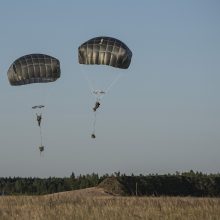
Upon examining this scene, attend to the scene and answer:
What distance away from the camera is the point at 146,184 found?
180ft

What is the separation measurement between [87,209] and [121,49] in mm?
15552

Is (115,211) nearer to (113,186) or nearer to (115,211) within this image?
(115,211)

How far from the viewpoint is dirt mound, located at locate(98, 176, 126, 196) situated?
5112 cm

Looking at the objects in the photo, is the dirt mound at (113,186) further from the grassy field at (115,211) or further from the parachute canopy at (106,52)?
the grassy field at (115,211)

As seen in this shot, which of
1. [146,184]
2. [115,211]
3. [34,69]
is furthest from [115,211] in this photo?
[146,184]

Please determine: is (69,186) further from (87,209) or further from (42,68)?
(87,209)

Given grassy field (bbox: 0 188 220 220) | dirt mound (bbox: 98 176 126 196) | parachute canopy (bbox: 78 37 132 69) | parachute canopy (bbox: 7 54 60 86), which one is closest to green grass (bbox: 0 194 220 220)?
grassy field (bbox: 0 188 220 220)

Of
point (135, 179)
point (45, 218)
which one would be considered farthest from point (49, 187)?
point (45, 218)

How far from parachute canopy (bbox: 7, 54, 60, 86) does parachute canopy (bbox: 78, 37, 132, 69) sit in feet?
9.84

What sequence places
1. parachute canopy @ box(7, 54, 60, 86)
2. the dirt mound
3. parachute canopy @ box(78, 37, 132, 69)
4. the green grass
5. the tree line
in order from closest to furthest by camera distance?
1. the green grass
2. parachute canopy @ box(78, 37, 132, 69)
3. parachute canopy @ box(7, 54, 60, 86)
4. the dirt mound
5. the tree line

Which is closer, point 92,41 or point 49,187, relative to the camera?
point 92,41

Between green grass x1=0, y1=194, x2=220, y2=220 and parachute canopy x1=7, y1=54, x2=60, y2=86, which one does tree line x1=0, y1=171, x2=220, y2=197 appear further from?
green grass x1=0, y1=194, x2=220, y2=220

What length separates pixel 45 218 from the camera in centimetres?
2208

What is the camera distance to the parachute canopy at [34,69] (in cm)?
3959
